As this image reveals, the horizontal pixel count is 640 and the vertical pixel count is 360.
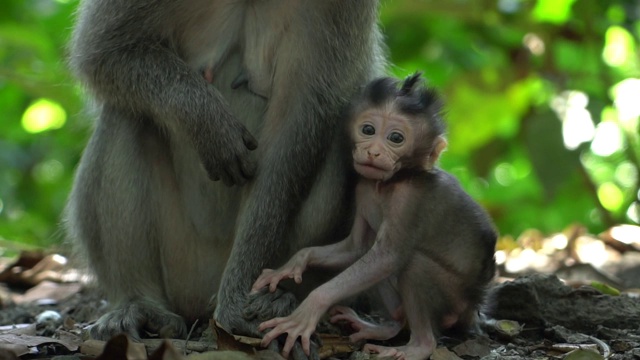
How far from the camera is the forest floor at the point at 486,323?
14.0ft

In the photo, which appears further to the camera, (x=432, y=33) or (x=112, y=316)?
(x=432, y=33)

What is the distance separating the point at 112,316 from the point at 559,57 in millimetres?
6601

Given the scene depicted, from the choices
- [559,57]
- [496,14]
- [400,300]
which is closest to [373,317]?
[400,300]

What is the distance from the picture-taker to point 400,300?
4711 millimetres

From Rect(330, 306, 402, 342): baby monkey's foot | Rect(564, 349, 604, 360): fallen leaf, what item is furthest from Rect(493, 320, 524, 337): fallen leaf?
Rect(564, 349, 604, 360): fallen leaf

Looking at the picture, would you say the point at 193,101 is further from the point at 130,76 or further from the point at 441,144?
the point at 441,144

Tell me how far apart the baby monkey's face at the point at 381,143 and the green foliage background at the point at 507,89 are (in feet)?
11.0

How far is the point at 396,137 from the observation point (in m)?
4.55

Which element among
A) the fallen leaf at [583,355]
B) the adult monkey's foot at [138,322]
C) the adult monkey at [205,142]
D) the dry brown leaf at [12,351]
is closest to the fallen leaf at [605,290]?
the fallen leaf at [583,355]

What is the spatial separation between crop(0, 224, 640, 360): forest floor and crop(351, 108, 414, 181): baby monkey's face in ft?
2.72

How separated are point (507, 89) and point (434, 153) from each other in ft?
15.4

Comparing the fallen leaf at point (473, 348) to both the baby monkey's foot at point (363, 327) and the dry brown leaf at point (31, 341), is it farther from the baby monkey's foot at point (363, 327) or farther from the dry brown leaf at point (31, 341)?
the dry brown leaf at point (31, 341)

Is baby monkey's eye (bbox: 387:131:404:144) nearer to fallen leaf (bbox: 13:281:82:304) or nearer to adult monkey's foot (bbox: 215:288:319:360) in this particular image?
adult monkey's foot (bbox: 215:288:319:360)

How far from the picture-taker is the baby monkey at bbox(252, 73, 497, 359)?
4387mm
